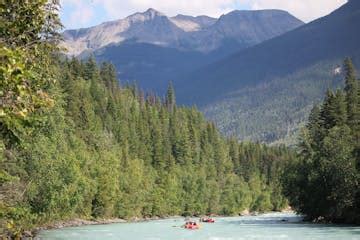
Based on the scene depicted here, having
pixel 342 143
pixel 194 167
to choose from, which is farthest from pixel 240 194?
pixel 342 143

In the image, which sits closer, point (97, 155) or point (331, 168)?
point (331, 168)

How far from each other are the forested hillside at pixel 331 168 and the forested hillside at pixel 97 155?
95.2ft

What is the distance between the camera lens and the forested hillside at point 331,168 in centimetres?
7800

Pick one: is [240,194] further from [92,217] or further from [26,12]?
[26,12]

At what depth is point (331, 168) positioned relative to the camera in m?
81.1

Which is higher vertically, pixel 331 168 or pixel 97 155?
pixel 97 155

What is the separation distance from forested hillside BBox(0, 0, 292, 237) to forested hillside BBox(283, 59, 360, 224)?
29007 millimetres

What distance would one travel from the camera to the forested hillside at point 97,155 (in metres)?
14.9

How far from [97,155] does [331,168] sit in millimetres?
41452

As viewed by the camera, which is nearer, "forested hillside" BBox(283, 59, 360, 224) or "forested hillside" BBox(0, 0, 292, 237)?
"forested hillside" BBox(0, 0, 292, 237)

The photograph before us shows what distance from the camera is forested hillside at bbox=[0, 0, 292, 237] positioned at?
586 inches

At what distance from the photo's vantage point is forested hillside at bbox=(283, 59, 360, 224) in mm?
78000

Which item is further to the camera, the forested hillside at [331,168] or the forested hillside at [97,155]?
the forested hillside at [331,168]

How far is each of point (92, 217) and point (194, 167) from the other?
67237 millimetres
